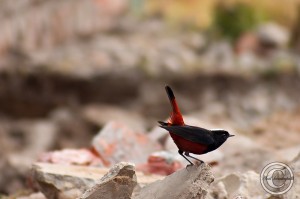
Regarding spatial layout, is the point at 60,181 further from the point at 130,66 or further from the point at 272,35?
the point at 272,35

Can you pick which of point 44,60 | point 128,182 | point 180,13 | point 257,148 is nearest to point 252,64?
point 180,13

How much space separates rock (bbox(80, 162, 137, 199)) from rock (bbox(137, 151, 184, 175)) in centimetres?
134

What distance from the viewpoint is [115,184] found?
13.9 feet

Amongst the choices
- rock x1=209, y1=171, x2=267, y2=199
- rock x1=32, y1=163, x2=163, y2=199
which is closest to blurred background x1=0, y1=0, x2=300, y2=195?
rock x1=32, y1=163, x2=163, y2=199

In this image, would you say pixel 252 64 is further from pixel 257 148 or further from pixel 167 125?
pixel 167 125

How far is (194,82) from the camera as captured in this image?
46.3 ft

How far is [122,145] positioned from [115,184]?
182 centimetres

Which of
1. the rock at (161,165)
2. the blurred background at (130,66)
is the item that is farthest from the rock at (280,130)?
the rock at (161,165)

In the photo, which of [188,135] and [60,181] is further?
[60,181]

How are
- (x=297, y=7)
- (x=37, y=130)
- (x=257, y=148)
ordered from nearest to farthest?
(x=257, y=148) → (x=37, y=130) → (x=297, y=7)

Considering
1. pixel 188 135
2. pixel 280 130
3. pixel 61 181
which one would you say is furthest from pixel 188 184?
pixel 280 130

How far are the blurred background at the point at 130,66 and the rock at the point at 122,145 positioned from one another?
6187mm

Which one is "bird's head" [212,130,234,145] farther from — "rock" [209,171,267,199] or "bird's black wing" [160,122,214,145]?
"rock" [209,171,267,199]

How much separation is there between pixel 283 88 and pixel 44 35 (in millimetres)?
3882
